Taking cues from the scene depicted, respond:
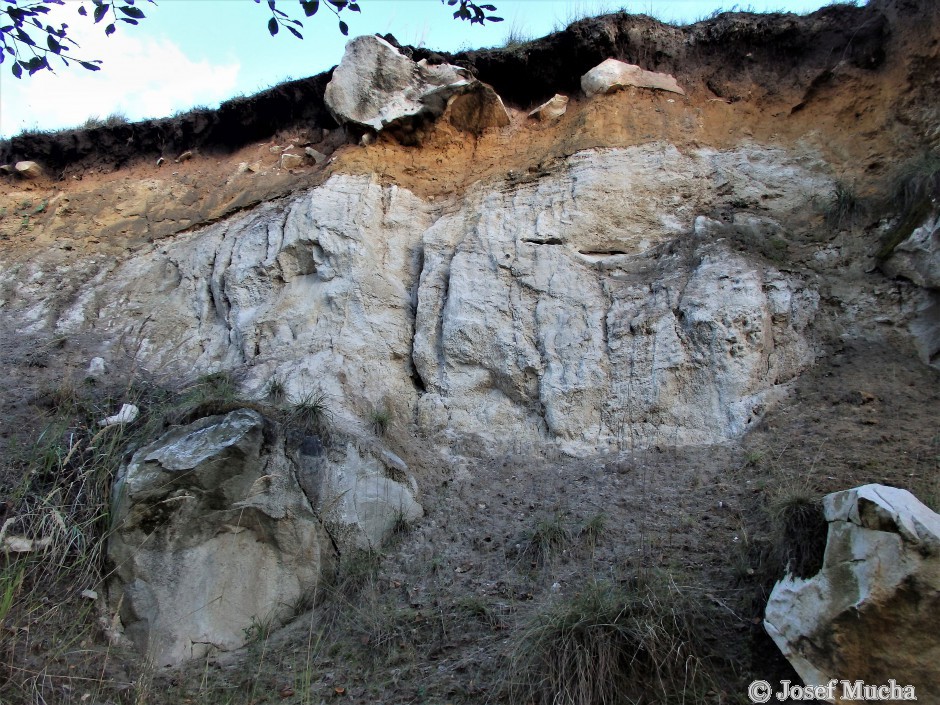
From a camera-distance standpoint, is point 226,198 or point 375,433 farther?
point 226,198

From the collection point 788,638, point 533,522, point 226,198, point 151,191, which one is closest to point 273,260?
point 226,198

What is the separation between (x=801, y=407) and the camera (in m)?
6.05

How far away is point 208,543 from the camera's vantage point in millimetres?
5176

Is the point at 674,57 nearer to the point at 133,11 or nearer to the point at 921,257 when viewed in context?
the point at 921,257

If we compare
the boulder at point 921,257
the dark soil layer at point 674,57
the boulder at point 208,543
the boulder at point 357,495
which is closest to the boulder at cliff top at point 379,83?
the dark soil layer at point 674,57

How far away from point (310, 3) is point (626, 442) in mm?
4277

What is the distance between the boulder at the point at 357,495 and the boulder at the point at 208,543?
0.52 feet

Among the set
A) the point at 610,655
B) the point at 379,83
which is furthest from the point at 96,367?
the point at 610,655

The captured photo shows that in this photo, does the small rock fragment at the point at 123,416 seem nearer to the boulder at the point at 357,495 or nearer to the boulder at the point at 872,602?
the boulder at the point at 357,495

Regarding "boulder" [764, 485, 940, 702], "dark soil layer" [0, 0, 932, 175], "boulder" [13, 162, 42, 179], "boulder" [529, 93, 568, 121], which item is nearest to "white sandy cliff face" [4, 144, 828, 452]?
"boulder" [529, 93, 568, 121]

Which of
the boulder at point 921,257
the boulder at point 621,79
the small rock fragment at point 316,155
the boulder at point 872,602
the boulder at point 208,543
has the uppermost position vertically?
the boulder at point 621,79

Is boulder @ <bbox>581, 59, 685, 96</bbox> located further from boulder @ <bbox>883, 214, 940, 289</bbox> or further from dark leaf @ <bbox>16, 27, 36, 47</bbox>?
dark leaf @ <bbox>16, 27, 36, 47</bbox>

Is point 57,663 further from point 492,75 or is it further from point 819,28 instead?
point 819,28

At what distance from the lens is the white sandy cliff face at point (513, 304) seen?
6.48 m
